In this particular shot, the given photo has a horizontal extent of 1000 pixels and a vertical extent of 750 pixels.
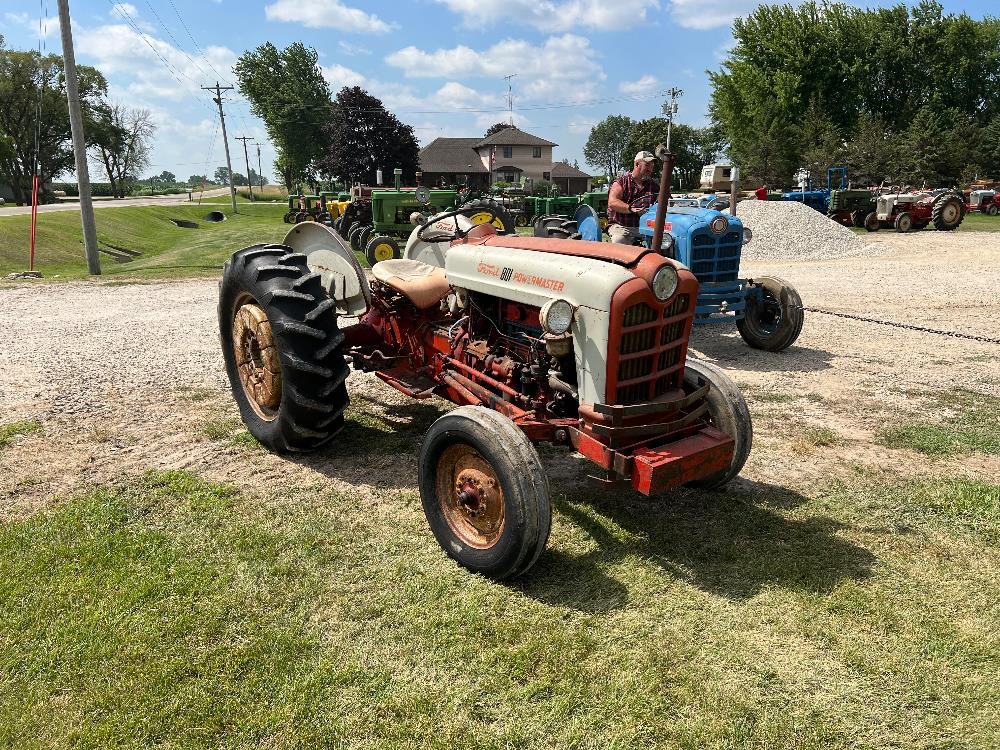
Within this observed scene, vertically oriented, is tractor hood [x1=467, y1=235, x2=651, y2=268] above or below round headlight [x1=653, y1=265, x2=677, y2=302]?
above

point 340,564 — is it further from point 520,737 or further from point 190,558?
point 520,737

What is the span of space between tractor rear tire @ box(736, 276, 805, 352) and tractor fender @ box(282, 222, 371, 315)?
456 centimetres

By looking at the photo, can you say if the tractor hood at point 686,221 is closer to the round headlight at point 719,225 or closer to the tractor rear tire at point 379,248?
the round headlight at point 719,225

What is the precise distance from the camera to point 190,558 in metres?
3.54

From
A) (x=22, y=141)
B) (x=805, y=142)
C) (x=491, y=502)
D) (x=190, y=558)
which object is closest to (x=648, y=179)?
(x=491, y=502)

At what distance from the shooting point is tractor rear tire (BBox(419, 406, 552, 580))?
3.14 metres

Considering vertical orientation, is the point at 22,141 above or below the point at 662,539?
above

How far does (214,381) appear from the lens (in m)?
6.62

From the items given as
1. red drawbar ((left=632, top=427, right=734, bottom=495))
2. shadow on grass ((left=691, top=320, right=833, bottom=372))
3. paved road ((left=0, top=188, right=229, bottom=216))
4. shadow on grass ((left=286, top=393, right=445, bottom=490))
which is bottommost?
shadow on grass ((left=286, top=393, right=445, bottom=490))

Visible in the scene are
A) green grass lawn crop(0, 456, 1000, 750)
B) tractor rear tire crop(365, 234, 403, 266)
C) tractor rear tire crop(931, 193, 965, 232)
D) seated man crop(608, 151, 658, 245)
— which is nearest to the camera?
green grass lawn crop(0, 456, 1000, 750)

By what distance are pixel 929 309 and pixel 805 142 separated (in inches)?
1330

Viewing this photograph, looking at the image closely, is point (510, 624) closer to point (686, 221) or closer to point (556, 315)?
point (556, 315)

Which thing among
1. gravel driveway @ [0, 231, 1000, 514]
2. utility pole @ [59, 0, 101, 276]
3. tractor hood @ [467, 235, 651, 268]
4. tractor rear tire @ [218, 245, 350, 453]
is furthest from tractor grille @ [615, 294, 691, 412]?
utility pole @ [59, 0, 101, 276]

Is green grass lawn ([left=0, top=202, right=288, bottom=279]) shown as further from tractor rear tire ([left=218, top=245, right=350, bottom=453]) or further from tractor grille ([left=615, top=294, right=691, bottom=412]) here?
tractor grille ([left=615, top=294, right=691, bottom=412])
